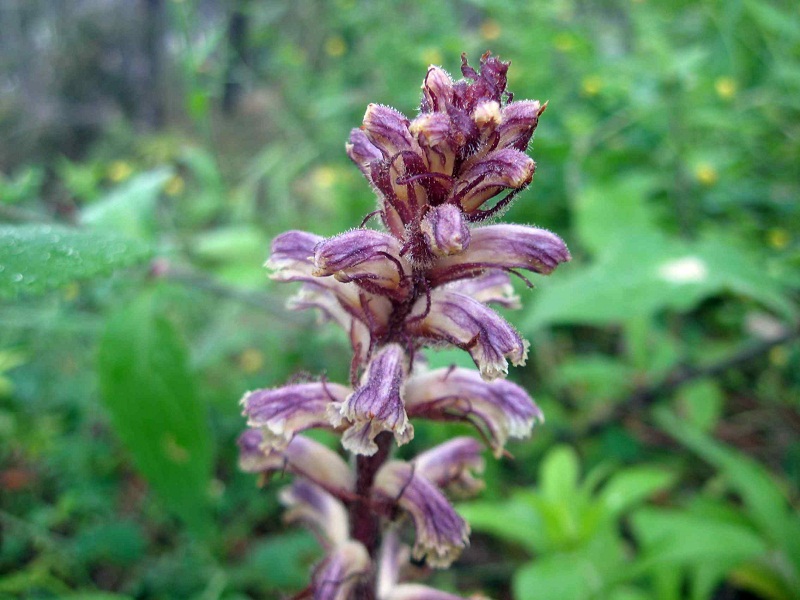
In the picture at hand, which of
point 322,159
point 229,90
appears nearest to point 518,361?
point 322,159

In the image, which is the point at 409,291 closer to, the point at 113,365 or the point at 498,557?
the point at 113,365

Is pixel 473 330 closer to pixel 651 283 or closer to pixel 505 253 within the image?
pixel 505 253

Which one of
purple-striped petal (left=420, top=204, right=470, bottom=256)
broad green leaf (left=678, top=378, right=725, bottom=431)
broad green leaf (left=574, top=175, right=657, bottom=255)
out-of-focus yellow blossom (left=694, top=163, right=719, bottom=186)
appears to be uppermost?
out-of-focus yellow blossom (left=694, top=163, right=719, bottom=186)

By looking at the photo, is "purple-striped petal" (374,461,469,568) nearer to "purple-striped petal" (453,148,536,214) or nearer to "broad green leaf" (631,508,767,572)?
"purple-striped petal" (453,148,536,214)

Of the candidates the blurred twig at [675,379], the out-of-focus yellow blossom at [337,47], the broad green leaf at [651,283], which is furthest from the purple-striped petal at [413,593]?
the out-of-focus yellow blossom at [337,47]

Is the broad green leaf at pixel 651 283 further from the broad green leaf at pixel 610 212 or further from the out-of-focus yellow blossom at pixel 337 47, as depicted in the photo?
the out-of-focus yellow blossom at pixel 337 47

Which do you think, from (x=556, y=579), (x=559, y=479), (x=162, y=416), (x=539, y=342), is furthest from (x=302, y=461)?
(x=539, y=342)

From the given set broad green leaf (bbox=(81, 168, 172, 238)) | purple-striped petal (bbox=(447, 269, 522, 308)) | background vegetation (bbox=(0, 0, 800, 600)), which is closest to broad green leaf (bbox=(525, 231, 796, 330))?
background vegetation (bbox=(0, 0, 800, 600))
